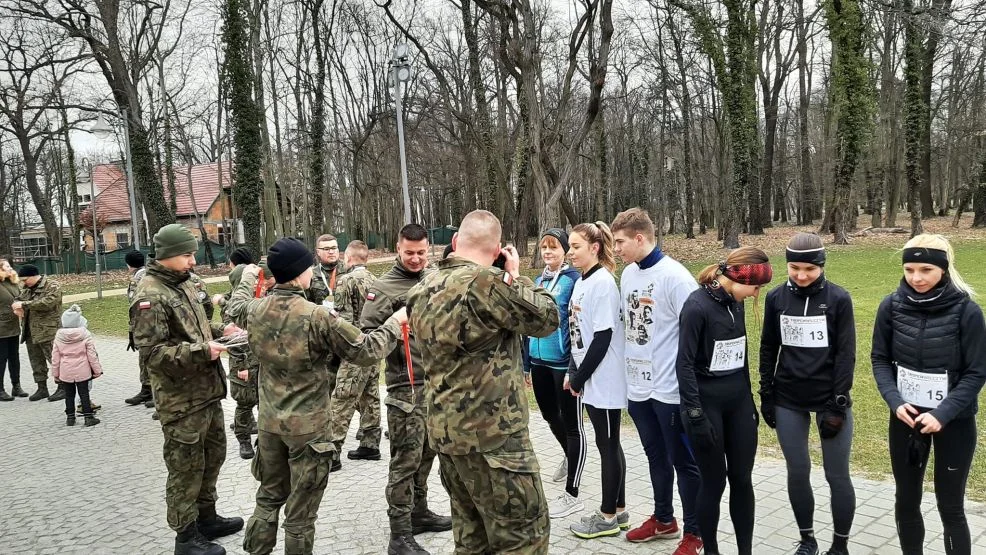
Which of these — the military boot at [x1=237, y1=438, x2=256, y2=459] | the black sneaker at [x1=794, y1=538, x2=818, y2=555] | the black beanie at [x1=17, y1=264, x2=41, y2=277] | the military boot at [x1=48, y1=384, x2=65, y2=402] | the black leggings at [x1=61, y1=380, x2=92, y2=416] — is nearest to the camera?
the black sneaker at [x1=794, y1=538, x2=818, y2=555]

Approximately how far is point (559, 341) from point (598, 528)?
1321 millimetres

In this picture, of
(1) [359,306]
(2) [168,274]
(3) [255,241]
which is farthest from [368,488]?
(3) [255,241]

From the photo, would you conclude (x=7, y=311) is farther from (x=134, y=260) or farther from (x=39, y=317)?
(x=134, y=260)

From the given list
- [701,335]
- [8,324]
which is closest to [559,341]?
[701,335]

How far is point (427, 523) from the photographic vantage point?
15.7 feet

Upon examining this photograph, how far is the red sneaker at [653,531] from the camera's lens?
4.34m

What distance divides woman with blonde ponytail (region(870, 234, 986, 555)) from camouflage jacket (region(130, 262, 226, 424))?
13.9 feet

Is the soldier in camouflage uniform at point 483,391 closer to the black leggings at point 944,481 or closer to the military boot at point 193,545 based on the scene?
the black leggings at point 944,481

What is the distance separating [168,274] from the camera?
456cm

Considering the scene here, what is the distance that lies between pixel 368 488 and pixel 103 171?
55.8 m

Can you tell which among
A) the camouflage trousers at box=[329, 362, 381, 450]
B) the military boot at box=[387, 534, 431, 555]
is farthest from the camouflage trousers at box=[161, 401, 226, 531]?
the camouflage trousers at box=[329, 362, 381, 450]

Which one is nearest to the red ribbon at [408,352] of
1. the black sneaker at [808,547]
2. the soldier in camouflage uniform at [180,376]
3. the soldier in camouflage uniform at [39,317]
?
the soldier in camouflage uniform at [180,376]

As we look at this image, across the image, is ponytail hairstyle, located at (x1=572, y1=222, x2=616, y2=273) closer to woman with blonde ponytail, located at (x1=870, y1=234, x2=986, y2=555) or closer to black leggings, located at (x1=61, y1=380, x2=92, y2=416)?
woman with blonde ponytail, located at (x1=870, y1=234, x2=986, y2=555)

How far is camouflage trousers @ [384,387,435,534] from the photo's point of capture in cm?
439
